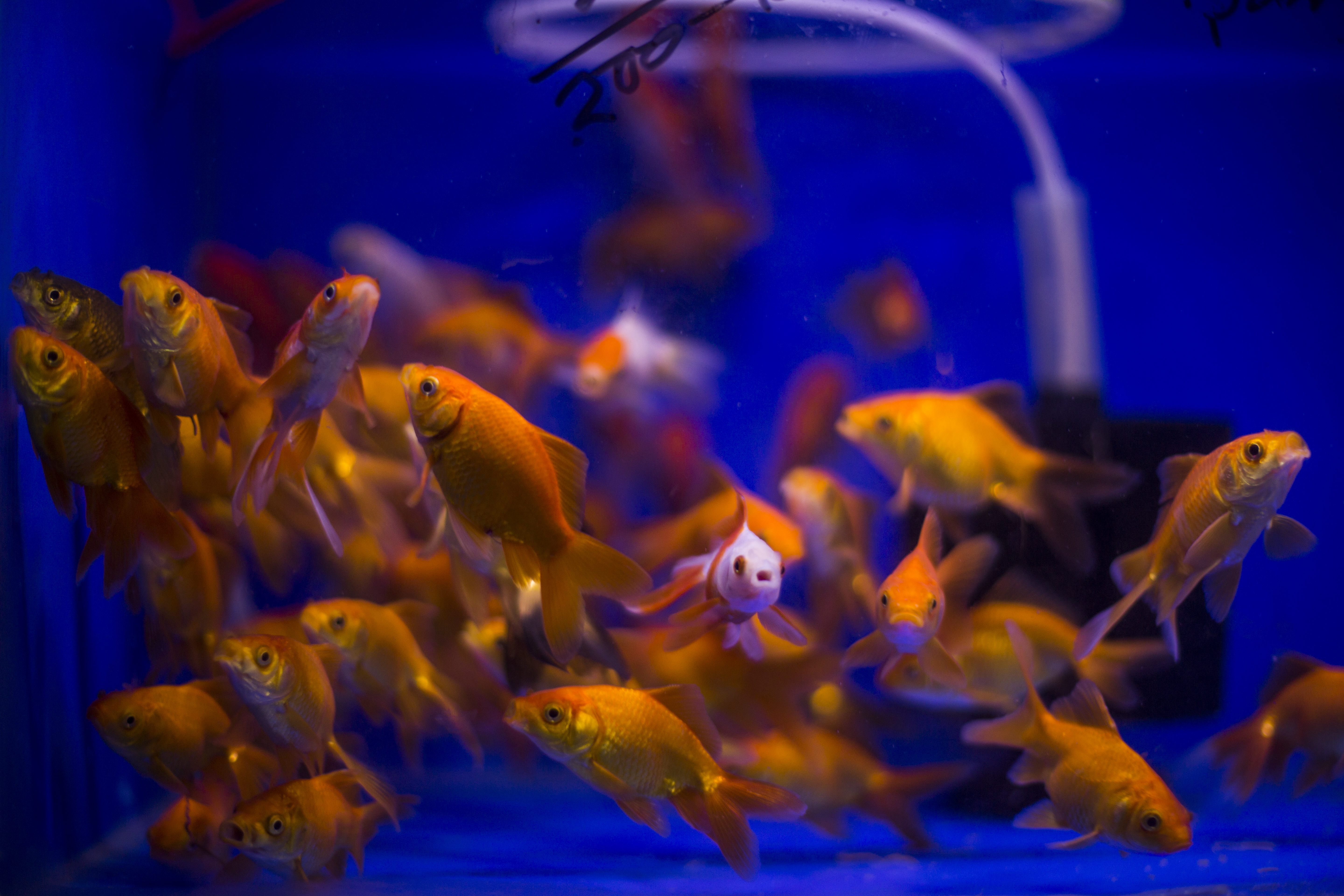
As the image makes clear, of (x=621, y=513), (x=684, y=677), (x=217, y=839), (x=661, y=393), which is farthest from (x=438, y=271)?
(x=217, y=839)

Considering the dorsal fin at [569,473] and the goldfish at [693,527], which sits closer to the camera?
the dorsal fin at [569,473]

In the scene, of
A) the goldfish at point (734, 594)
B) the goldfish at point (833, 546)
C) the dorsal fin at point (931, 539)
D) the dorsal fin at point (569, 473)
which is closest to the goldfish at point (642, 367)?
the goldfish at point (833, 546)

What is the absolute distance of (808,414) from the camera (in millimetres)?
2029

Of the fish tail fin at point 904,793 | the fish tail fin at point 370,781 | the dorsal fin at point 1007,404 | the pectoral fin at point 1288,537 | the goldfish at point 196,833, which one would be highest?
the dorsal fin at point 1007,404

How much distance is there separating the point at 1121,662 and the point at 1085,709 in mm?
352

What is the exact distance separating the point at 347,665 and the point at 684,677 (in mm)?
788

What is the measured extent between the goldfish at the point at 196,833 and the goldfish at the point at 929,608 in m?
1.49

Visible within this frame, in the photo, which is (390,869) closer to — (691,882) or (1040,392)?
(691,882)

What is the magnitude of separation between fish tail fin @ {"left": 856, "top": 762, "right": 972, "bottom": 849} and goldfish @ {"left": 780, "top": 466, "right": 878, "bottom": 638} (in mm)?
371

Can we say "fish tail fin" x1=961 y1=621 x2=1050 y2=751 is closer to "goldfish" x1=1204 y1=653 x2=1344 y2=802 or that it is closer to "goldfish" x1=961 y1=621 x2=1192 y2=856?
"goldfish" x1=961 y1=621 x2=1192 y2=856

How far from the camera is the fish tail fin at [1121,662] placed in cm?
182

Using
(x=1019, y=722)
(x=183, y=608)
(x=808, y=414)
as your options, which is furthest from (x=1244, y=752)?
(x=183, y=608)

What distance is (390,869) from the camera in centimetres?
182

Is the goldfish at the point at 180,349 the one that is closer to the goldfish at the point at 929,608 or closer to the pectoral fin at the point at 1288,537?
the goldfish at the point at 929,608
